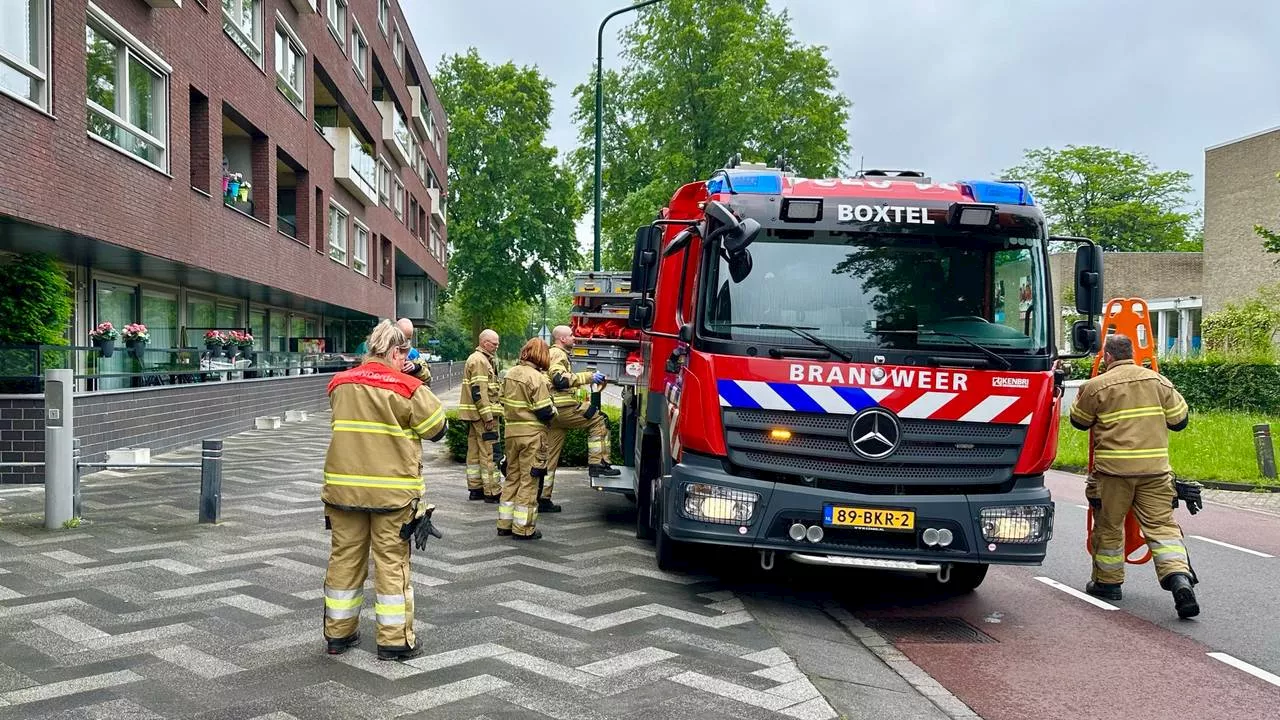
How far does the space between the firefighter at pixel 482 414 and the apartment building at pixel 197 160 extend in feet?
16.4

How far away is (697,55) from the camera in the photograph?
33.9 metres

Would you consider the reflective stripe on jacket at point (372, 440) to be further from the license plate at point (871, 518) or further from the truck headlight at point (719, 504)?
the license plate at point (871, 518)

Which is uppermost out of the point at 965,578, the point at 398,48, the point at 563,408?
the point at 398,48

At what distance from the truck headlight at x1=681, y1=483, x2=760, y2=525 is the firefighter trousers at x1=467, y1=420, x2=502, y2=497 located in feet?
15.0

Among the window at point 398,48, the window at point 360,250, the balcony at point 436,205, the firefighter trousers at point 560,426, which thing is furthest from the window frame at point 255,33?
the balcony at point 436,205

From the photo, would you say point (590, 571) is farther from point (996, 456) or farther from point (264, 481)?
point (264, 481)

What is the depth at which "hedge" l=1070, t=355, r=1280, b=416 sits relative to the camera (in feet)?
73.8

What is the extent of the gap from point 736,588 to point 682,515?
1.21 meters

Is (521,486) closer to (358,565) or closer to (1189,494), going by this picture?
(358,565)

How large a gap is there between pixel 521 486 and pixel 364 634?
282 centimetres

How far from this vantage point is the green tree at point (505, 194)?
48.0 m

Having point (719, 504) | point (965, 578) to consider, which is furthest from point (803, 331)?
point (965, 578)

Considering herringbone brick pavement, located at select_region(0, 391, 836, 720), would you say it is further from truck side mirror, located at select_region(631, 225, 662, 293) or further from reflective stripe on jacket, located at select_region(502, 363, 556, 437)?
truck side mirror, located at select_region(631, 225, 662, 293)

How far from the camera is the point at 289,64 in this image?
21.5m
